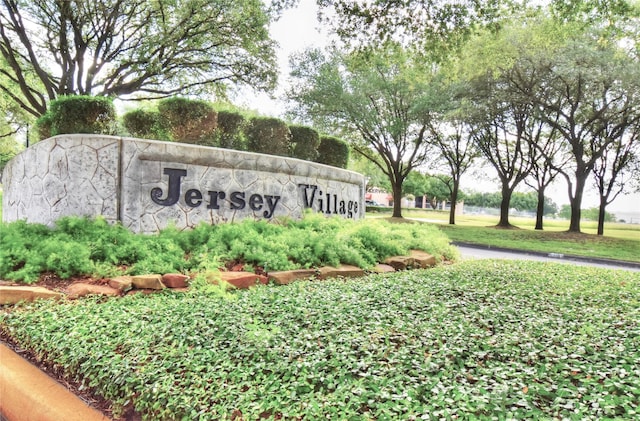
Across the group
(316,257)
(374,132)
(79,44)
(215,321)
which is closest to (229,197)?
(316,257)

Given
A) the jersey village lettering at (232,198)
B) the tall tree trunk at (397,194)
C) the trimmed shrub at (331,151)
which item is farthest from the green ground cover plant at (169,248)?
the tall tree trunk at (397,194)

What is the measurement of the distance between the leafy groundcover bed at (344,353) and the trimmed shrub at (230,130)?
4.67 metres

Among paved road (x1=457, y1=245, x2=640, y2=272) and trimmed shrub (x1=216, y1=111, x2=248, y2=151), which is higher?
trimmed shrub (x1=216, y1=111, x2=248, y2=151)

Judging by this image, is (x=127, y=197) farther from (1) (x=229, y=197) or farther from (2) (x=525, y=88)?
(2) (x=525, y=88)

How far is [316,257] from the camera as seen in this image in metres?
5.50

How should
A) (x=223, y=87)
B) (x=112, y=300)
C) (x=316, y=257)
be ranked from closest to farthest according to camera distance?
(x=112, y=300)
(x=316, y=257)
(x=223, y=87)

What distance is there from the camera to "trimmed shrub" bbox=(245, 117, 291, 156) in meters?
8.30

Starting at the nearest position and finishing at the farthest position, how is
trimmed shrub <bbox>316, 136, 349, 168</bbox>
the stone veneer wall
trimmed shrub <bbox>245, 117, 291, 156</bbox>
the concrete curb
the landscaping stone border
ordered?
the concrete curb < the landscaping stone border < the stone veneer wall < trimmed shrub <bbox>245, 117, 291, 156</bbox> < trimmed shrub <bbox>316, 136, 349, 168</bbox>

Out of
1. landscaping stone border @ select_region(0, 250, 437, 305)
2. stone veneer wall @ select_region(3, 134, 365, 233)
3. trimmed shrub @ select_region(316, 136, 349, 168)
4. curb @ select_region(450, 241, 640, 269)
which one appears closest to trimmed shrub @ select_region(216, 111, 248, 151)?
stone veneer wall @ select_region(3, 134, 365, 233)

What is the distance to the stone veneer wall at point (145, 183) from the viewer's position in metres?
5.64

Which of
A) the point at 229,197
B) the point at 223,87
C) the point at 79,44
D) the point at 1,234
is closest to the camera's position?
the point at 1,234

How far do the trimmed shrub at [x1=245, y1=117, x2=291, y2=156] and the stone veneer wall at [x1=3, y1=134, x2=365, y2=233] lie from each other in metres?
1.19

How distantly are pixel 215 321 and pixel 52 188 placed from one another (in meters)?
4.11

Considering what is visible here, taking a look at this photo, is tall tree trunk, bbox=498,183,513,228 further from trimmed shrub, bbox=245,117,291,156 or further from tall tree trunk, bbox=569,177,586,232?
trimmed shrub, bbox=245,117,291,156
